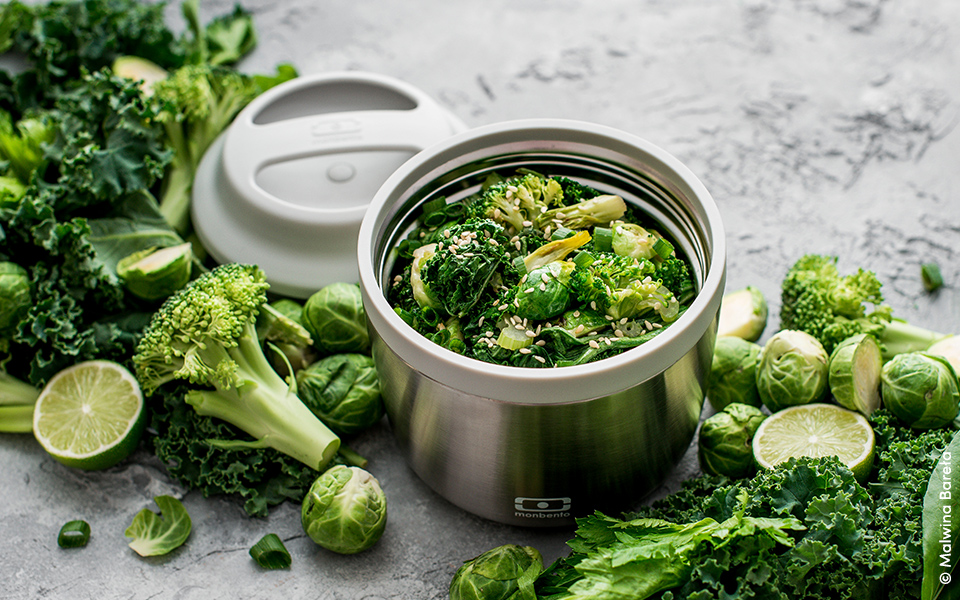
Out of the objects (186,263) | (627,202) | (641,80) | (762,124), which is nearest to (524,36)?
(641,80)

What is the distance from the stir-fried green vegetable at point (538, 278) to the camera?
1924 millimetres

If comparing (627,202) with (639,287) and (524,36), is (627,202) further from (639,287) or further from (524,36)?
(524,36)

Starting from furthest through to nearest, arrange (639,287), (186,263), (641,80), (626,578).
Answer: (641,80) < (186,263) < (639,287) < (626,578)

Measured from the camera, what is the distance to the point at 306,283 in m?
2.59

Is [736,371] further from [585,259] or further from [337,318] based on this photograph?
[337,318]

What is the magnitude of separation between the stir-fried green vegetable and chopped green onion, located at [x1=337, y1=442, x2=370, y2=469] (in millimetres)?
548

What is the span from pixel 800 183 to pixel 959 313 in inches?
30.6

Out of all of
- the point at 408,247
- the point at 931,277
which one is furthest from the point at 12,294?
the point at 931,277

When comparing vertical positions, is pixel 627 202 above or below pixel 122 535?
above

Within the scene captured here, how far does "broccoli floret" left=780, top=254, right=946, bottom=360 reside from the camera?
93.8 inches

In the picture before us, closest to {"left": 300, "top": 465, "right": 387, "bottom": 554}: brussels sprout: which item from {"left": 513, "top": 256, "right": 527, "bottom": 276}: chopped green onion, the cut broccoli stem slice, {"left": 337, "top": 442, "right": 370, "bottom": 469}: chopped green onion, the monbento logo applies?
{"left": 337, "top": 442, "right": 370, "bottom": 469}: chopped green onion

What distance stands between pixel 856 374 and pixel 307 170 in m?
1.86

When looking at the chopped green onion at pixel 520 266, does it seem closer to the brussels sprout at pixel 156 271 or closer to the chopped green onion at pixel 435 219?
the chopped green onion at pixel 435 219

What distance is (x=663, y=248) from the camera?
81.8 inches
